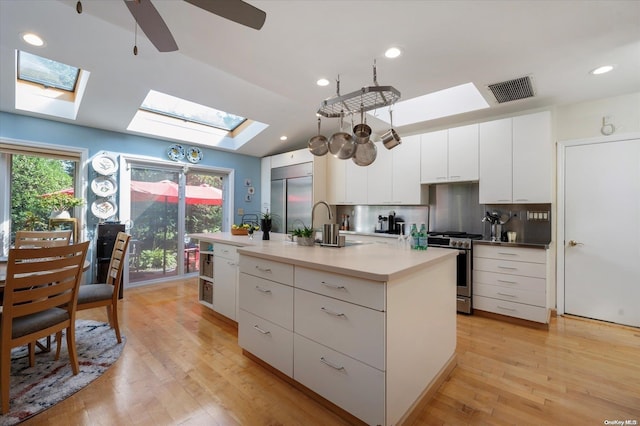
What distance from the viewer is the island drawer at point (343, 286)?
4.64ft

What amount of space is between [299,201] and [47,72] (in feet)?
12.0

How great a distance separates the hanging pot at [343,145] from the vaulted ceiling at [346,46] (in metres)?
0.63

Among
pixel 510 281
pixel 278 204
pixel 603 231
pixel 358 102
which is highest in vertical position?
pixel 358 102

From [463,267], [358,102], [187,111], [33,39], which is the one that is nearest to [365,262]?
[358,102]

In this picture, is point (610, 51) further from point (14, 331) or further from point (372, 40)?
point (14, 331)

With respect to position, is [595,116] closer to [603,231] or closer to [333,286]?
[603,231]

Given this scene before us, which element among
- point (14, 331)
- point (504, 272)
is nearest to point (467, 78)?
point (504, 272)

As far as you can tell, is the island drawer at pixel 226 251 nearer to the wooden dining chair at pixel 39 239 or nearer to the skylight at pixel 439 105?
the wooden dining chair at pixel 39 239

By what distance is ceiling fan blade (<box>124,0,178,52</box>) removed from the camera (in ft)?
4.16

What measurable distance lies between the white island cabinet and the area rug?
3.80 ft

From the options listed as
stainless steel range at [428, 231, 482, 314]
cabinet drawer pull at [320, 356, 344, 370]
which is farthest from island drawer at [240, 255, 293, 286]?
stainless steel range at [428, 231, 482, 314]

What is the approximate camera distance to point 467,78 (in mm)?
2619

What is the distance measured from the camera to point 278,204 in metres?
5.54

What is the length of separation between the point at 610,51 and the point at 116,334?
4.67 metres
